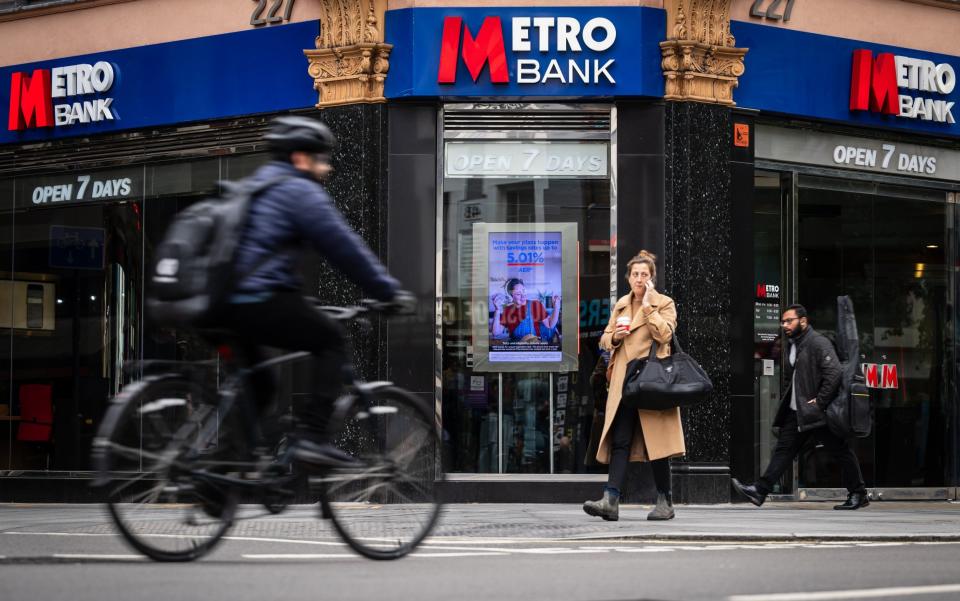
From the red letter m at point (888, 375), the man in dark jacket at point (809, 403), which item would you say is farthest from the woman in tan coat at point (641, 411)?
the red letter m at point (888, 375)

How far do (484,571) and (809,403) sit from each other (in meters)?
7.03

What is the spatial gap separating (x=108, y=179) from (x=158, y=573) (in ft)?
34.4

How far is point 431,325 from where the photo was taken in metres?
14.2

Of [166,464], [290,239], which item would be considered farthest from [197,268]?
[166,464]

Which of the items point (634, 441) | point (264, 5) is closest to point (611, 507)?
point (634, 441)

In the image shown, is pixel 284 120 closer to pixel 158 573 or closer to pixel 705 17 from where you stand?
pixel 158 573

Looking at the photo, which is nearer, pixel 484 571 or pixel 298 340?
pixel 298 340

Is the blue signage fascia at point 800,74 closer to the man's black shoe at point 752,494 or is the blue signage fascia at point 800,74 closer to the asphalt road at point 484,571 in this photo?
the man's black shoe at point 752,494

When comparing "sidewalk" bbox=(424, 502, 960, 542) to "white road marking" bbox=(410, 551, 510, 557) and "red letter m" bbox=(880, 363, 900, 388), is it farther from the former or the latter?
"red letter m" bbox=(880, 363, 900, 388)

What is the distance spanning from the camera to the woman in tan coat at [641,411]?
11008 millimetres

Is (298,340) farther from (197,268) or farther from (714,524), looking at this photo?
(714,524)

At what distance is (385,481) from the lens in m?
6.98

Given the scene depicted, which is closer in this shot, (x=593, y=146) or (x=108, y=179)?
(x=593, y=146)

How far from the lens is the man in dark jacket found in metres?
13.2
